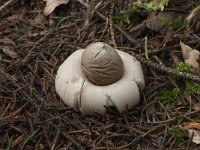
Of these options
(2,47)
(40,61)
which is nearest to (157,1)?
(40,61)

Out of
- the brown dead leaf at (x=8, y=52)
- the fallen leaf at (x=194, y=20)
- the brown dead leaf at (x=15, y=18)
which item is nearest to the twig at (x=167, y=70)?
the fallen leaf at (x=194, y=20)

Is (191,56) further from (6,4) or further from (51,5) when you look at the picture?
(6,4)

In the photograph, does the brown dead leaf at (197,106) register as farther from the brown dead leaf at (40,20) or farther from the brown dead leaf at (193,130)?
the brown dead leaf at (40,20)

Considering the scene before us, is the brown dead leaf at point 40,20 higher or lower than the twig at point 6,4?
lower

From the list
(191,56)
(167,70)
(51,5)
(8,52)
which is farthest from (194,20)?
(8,52)

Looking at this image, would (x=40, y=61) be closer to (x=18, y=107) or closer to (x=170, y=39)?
(x=18, y=107)

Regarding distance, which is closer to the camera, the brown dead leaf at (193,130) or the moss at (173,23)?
the brown dead leaf at (193,130)

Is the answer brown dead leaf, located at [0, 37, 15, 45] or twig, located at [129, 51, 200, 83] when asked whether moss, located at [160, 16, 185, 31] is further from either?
brown dead leaf, located at [0, 37, 15, 45]
